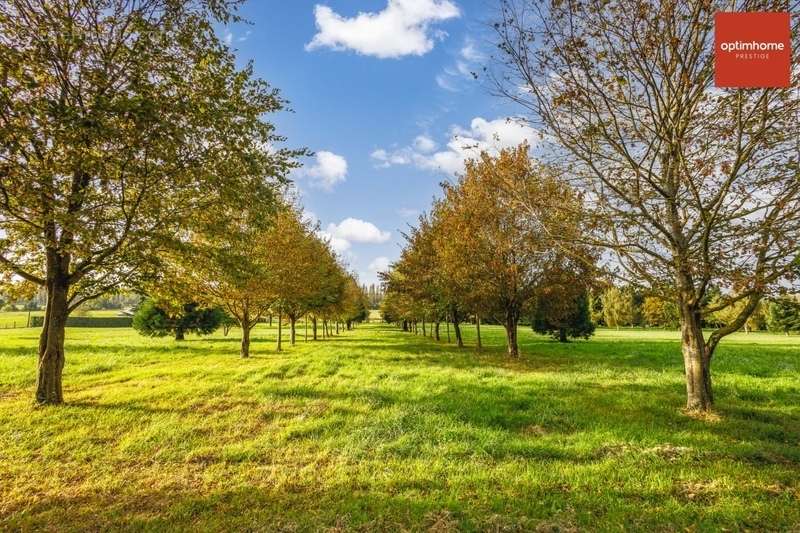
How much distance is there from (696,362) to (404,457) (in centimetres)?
700

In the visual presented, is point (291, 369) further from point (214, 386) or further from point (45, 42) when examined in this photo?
point (45, 42)

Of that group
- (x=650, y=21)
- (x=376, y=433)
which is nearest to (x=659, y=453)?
(x=376, y=433)

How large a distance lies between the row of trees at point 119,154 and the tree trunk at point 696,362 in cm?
1064

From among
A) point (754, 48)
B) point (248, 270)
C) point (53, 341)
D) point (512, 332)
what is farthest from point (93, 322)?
point (754, 48)

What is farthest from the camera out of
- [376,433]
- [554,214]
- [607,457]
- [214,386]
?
[214,386]

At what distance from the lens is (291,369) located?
13.4 metres

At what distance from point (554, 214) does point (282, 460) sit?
28.4 feet

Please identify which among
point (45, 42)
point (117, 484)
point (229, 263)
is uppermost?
point (45, 42)

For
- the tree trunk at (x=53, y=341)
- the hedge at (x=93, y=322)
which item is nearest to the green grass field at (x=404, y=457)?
the tree trunk at (x=53, y=341)

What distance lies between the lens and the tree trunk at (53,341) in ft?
32.3

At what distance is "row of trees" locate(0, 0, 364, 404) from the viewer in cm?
731

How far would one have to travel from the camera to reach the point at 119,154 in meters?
8.11

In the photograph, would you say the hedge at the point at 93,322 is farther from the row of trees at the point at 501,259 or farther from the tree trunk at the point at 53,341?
the row of trees at the point at 501,259

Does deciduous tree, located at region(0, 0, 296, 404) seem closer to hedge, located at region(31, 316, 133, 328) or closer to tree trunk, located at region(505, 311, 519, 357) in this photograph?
tree trunk, located at region(505, 311, 519, 357)
